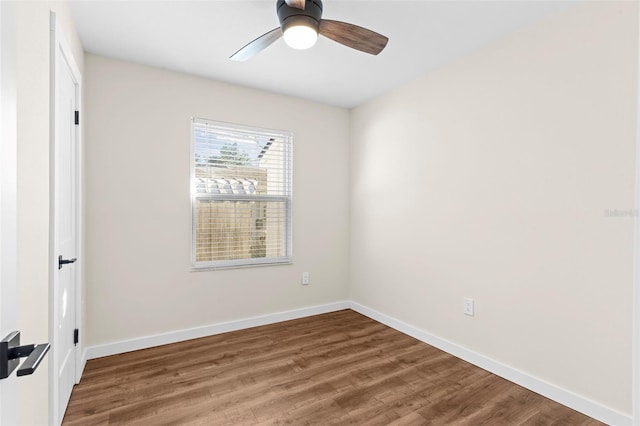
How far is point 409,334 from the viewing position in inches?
123

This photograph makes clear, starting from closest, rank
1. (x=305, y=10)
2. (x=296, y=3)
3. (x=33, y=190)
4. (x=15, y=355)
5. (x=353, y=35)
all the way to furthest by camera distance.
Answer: (x=15, y=355) < (x=33, y=190) < (x=296, y=3) < (x=305, y=10) < (x=353, y=35)

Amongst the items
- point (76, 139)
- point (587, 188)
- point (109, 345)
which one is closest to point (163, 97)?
point (76, 139)

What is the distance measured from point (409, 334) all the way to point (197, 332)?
2061 mm

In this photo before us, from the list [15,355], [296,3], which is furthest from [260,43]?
[15,355]

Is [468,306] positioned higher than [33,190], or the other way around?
[33,190]

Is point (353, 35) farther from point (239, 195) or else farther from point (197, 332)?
point (197, 332)

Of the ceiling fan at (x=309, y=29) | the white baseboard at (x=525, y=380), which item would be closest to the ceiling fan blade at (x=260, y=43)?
the ceiling fan at (x=309, y=29)

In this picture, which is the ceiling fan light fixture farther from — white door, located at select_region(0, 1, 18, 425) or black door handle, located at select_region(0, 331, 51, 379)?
black door handle, located at select_region(0, 331, 51, 379)

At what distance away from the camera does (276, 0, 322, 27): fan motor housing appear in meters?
1.76

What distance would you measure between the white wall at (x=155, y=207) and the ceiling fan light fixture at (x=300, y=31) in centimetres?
154

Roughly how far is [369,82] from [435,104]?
2.30 feet

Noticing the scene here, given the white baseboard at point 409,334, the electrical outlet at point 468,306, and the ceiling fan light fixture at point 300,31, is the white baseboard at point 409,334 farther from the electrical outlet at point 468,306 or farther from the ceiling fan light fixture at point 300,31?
the ceiling fan light fixture at point 300,31

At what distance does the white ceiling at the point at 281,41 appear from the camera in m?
2.02

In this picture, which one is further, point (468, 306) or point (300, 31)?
point (468, 306)
